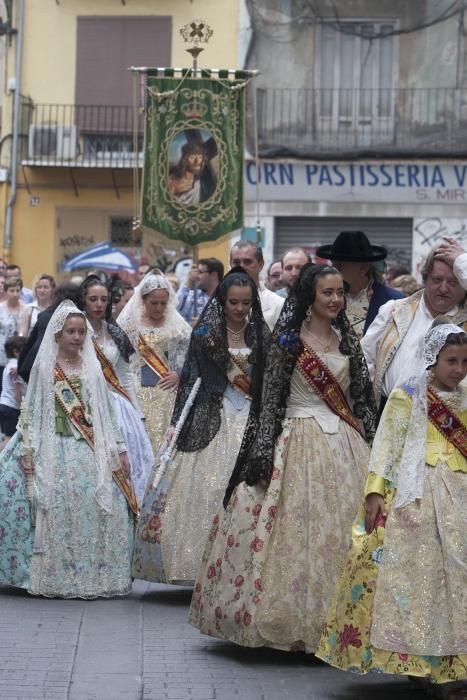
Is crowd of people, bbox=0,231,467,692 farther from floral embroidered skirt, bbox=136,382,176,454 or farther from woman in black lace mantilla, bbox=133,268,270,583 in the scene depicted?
floral embroidered skirt, bbox=136,382,176,454

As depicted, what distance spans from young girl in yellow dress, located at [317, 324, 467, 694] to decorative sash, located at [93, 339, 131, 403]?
381cm

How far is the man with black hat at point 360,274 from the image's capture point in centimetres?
896

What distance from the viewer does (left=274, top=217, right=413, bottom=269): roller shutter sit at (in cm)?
2662

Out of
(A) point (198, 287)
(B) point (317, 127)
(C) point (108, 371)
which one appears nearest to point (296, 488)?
(C) point (108, 371)

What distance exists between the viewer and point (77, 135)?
2733 cm

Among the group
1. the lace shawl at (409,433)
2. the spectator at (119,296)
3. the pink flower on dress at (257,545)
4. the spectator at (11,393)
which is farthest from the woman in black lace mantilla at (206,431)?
the spectator at (11,393)

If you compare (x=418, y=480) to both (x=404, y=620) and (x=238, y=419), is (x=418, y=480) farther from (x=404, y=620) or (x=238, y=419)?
(x=238, y=419)

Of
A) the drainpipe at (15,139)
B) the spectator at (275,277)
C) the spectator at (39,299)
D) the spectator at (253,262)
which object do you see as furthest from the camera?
the drainpipe at (15,139)

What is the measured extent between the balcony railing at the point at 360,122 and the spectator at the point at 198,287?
11.5 m

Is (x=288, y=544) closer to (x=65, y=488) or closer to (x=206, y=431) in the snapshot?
(x=206, y=431)

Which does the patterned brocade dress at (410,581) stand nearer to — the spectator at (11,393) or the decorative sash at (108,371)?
the decorative sash at (108,371)

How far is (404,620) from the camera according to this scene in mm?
6473

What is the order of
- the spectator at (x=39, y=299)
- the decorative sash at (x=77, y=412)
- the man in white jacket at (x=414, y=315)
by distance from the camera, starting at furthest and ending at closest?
the spectator at (x=39, y=299), the decorative sash at (x=77, y=412), the man in white jacket at (x=414, y=315)

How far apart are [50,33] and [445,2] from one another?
6666 mm
